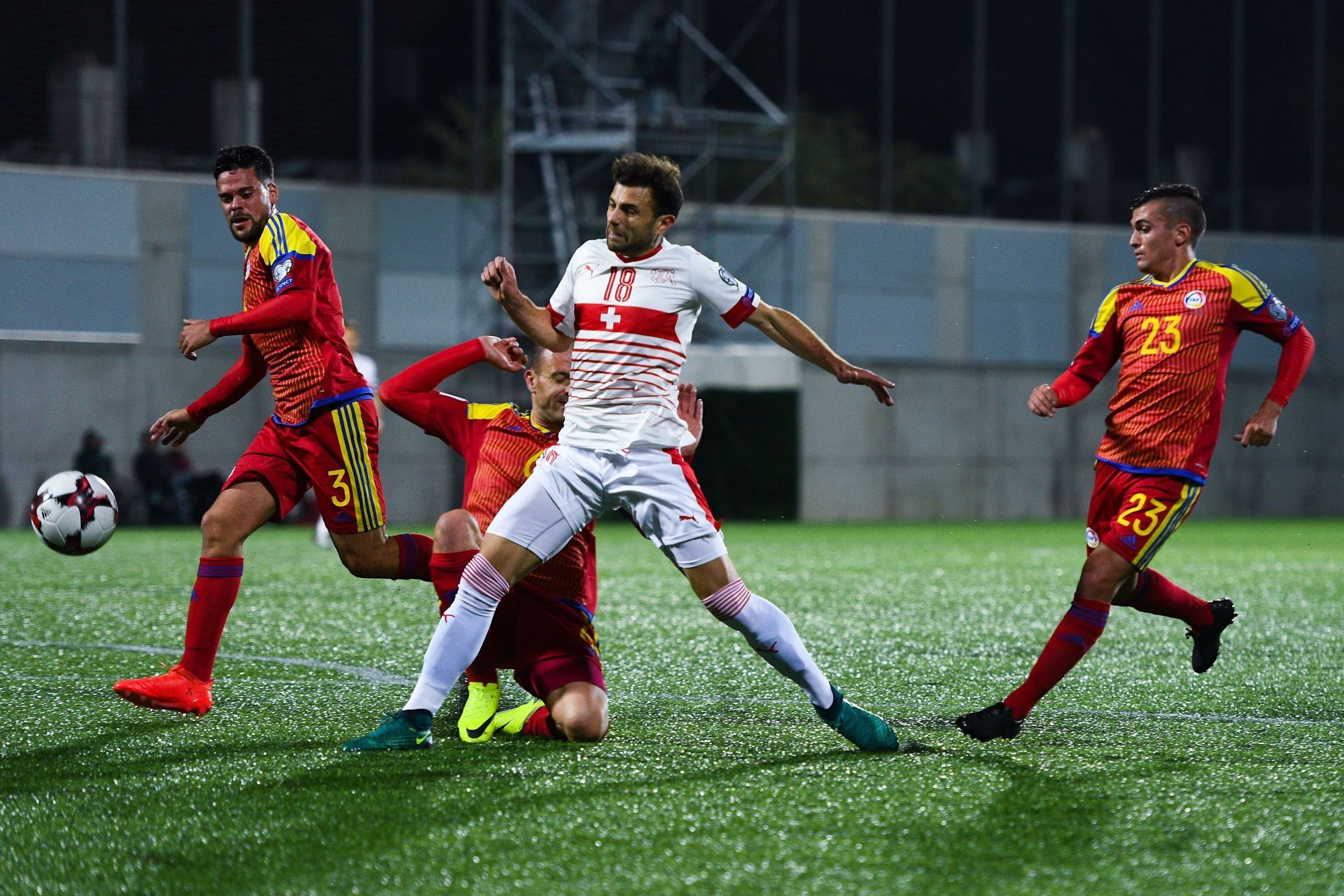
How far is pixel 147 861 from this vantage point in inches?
136

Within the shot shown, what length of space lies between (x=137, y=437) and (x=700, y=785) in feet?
54.4

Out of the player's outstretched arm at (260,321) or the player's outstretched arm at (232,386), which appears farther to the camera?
the player's outstretched arm at (232,386)

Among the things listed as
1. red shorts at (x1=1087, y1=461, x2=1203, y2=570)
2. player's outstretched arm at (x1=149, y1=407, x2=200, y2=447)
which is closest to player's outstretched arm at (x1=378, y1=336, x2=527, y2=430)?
player's outstretched arm at (x1=149, y1=407, x2=200, y2=447)

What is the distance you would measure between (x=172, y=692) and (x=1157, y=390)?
11.0 ft

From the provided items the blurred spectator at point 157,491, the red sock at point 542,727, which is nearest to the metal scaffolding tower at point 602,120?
the blurred spectator at point 157,491

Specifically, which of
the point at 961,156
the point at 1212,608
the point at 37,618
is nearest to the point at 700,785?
the point at 1212,608

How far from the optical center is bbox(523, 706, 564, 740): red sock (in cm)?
498

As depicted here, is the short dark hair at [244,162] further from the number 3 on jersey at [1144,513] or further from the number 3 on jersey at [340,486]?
the number 3 on jersey at [1144,513]

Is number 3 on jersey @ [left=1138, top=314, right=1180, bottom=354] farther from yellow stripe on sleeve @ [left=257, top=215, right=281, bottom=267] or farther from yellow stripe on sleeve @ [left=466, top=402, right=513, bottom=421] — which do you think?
yellow stripe on sleeve @ [left=257, top=215, right=281, bottom=267]

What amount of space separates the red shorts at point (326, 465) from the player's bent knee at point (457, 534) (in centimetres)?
42

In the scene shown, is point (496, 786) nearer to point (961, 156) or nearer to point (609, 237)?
point (609, 237)

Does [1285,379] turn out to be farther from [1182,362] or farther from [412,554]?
[412,554]

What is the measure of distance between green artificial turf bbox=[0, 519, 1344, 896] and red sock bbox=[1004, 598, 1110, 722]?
173 mm

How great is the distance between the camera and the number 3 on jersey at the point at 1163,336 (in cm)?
530
